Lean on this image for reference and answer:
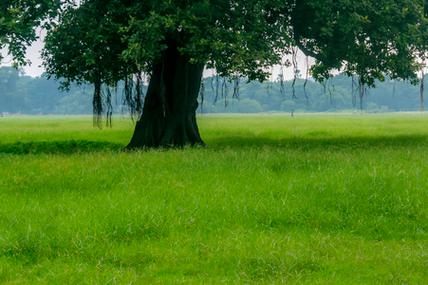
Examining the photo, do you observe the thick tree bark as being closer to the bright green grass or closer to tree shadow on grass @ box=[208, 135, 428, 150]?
tree shadow on grass @ box=[208, 135, 428, 150]

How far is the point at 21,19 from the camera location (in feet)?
67.4

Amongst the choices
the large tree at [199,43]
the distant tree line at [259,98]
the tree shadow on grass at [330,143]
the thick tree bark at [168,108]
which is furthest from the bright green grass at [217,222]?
the distant tree line at [259,98]

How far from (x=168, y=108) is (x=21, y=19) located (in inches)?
249

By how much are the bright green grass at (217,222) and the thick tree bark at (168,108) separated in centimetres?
826

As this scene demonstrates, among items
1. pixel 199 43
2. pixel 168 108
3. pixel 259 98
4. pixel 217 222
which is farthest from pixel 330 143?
pixel 259 98

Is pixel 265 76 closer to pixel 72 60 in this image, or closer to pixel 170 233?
pixel 72 60

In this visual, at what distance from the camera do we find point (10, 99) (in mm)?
157500

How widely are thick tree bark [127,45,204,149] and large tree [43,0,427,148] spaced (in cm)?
4

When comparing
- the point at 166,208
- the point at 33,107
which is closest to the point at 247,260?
the point at 166,208

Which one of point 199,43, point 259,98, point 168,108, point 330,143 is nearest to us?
point 199,43

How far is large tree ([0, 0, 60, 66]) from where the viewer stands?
20.3m

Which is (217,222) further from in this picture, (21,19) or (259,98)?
(259,98)

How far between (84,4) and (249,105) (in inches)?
5454

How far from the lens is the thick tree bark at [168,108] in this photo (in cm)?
2427
